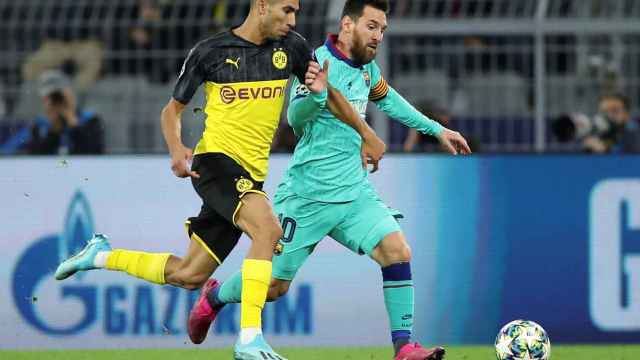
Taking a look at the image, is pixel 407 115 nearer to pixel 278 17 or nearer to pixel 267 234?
pixel 278 17

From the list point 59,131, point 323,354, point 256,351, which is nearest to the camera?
point 256,351

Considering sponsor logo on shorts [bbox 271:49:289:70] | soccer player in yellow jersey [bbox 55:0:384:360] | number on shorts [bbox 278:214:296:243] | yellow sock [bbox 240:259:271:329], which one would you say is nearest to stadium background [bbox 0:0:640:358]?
number on shorts [bbox 278:214:296:243]

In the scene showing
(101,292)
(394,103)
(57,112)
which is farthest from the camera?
(57,112)

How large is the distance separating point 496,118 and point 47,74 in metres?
3.64

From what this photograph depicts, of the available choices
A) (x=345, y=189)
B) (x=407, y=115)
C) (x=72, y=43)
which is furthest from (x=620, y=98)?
(x=345, y=189)

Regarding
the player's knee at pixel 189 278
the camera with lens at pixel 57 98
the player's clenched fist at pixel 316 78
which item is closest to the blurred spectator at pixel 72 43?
the camera with lens at pixel 57 98

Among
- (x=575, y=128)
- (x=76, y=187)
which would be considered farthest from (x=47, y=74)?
(x=575, y=128)

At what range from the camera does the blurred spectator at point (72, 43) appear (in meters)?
13.5

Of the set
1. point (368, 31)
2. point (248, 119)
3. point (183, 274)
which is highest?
point (368, 31)

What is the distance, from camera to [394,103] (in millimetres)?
9266

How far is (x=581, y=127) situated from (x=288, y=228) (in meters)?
5.27

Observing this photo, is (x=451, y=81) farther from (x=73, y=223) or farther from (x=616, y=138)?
(x=73, y=223)

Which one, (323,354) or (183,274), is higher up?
(183,274)

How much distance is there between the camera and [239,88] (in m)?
8.42
